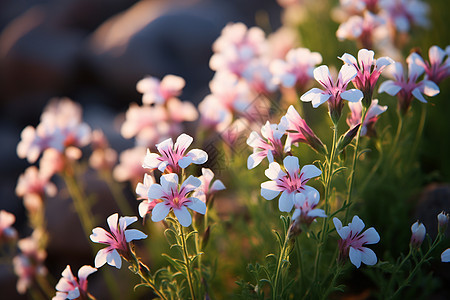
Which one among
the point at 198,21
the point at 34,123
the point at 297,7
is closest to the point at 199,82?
the point at 198,21

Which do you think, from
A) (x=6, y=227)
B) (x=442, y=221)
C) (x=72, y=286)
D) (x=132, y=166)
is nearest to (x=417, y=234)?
(x=442, y=221)

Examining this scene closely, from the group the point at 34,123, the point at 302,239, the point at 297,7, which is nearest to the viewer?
the point at 302,239

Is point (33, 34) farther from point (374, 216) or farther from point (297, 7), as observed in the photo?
point (374, 216)

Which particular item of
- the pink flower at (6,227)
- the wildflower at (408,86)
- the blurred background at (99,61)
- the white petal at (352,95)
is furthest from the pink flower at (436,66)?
the blurred background at (99,61)

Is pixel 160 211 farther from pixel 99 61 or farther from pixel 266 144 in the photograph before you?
pixel 99 61

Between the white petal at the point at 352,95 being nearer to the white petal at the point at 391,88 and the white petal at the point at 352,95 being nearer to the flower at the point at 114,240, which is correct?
the white petal at the point at 391,88
